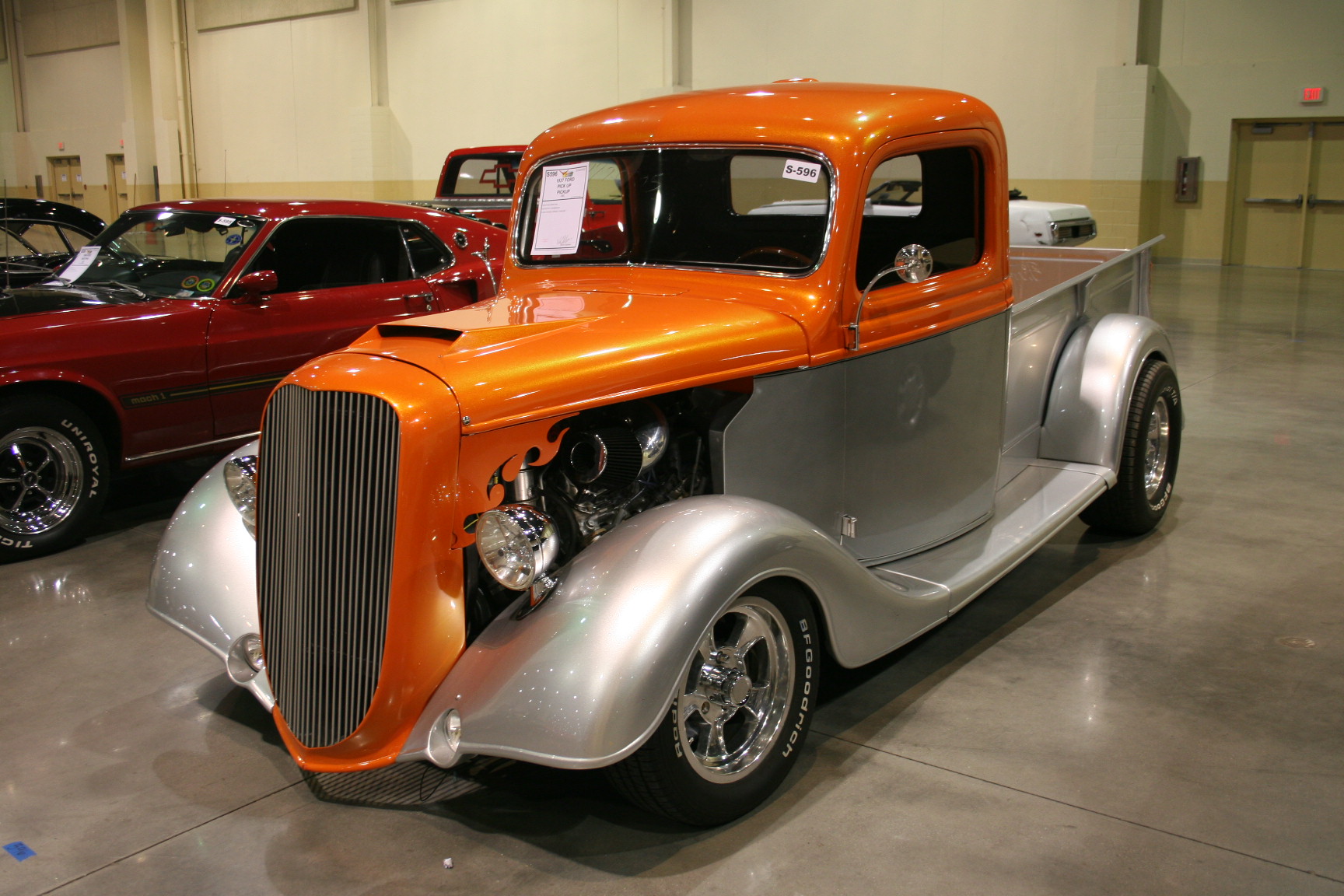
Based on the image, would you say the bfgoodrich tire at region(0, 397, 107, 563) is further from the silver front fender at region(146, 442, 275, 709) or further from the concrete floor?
the silver front fender at region(146, 442, 275, 709)

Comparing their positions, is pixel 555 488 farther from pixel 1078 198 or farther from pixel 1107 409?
pixel 1078 198

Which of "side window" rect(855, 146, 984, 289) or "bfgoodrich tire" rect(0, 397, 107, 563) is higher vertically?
"side window" rect(855, 146, 984, 289)

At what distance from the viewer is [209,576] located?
127 inches

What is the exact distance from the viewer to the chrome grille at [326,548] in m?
2.47

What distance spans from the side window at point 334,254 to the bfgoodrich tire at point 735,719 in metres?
3.91

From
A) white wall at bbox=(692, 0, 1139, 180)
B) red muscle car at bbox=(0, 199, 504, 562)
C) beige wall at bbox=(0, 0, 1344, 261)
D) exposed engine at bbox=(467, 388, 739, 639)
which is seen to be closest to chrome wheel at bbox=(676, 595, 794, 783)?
exposed engine at bbox=(467, 388, 739, 639)

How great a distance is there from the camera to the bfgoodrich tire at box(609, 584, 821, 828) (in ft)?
8.30

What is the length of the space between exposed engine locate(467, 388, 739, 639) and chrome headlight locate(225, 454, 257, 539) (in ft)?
2.97

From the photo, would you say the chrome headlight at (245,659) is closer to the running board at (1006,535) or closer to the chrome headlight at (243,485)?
the chrome headlight at (243,485)

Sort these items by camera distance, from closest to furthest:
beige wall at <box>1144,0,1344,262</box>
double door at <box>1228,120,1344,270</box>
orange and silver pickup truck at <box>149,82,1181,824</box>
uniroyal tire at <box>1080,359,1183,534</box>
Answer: orange and silver pickup truck at <box>149,82,1181,824</box> < uniroyal tire at <box>1080,359,1183,534</box> < beige wall at <box>1144,0,1344,262</box> < double door at <box>1228,120,1344,270</box>

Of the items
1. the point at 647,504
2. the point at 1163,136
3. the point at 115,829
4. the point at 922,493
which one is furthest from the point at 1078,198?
the point at 115,829

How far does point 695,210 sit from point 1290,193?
13.9m

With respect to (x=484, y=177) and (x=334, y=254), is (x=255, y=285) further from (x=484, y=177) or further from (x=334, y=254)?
(x=484, y=177)

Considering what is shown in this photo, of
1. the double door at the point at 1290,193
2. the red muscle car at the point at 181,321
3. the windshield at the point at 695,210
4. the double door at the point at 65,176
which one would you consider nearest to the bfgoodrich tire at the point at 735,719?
the windshield at the point at 695,210
